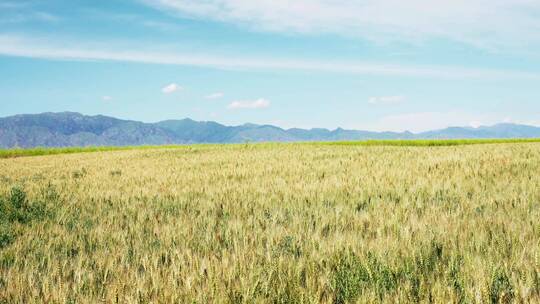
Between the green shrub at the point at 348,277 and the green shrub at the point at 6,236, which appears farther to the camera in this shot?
the green shrub at the point at 6,236

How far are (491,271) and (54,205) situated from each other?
21.5 feet

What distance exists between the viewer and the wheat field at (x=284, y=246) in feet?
8.74

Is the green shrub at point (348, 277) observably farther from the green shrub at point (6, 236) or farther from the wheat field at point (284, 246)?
the green shrub at point (6, 236)

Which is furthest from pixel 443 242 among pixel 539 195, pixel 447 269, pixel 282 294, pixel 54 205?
pixel 54 205

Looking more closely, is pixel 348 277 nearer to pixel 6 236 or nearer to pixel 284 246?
pixel 284 246

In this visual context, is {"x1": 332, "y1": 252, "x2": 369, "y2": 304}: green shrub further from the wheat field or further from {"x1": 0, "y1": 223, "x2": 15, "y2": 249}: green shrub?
{"x1": 0, "y1": 223, "x2": 15, "y2": 249}: green shrub

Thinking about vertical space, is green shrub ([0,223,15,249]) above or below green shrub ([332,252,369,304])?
below

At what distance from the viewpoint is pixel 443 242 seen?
3.61 metres

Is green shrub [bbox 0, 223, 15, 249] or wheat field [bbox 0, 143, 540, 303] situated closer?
wheat field [bbox 0, 143, 540, 303]

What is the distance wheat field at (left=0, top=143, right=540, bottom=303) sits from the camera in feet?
8.74

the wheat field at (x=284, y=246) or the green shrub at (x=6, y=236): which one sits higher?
the wheat field at (x=284, y=246)

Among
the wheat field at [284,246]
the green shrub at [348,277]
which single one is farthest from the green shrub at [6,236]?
the green shrub at [348,277]

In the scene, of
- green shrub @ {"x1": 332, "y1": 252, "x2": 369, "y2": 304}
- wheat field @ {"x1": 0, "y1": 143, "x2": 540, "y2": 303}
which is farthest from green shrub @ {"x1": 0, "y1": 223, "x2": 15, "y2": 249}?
green shrub @ {"x1": 332, "y1": 252, "x2": 369, "y2": 304}

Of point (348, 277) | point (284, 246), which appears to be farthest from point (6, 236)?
point (348, 277)
